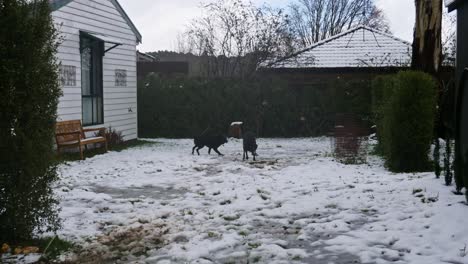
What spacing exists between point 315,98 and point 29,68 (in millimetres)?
14271

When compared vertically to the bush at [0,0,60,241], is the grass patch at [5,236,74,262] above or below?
below

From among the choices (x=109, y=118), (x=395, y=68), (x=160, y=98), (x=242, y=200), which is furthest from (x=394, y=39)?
Result: (x=242, y=200)

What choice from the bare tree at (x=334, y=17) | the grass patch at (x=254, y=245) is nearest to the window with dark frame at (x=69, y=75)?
the grass patch at (x=254, y=245)

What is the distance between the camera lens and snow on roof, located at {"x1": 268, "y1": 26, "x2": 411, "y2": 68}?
20234 mm

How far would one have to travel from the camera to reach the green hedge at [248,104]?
18.4 m

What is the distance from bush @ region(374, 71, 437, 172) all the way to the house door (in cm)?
861

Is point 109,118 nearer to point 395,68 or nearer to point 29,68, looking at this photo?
point 395,68

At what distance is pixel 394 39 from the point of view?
22266mm

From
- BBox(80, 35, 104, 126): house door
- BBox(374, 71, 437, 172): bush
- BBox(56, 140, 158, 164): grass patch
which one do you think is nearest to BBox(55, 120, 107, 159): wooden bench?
BBox(56, 140, 158, 164): grass patch

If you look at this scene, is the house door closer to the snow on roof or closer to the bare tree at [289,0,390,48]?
the snow on roof

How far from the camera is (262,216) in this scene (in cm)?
647

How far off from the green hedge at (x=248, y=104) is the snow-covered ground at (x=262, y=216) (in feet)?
25.9

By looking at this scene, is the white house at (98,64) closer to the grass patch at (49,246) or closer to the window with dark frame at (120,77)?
the window with dark frame at (120,77)

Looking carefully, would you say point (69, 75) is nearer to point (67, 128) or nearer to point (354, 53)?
point (67, 128)
